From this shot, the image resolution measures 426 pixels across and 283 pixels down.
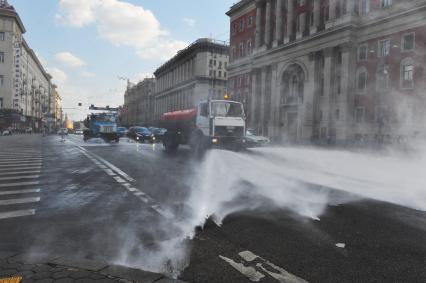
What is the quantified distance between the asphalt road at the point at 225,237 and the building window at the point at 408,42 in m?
26.8

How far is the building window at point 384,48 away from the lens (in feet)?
101

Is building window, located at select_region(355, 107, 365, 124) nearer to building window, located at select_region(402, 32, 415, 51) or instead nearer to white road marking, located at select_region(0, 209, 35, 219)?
building window, located at select_region(402, 32, 415, 51)

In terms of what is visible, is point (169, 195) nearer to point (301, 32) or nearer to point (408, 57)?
point (408, 57)

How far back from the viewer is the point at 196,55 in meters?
82.9

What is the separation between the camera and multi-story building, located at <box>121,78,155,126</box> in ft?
415

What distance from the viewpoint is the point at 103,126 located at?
1238 inches

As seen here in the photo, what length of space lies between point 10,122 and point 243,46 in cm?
4546

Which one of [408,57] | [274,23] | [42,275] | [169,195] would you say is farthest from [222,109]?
[274,23]

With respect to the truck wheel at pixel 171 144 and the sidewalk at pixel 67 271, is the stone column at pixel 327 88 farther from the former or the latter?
the sidewalk at pixel 67 271

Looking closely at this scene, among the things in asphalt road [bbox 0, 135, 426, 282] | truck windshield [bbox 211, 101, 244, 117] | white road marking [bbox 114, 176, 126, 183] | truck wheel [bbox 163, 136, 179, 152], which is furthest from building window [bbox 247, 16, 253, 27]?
asphalt road [bbox 0, 135, 426, 282]

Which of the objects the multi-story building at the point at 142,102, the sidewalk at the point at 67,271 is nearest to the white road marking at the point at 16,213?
the sidewalk at the point at 67,271

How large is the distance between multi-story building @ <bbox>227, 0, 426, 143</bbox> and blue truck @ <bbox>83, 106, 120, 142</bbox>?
13.3 m

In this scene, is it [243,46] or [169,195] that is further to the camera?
[243,46]

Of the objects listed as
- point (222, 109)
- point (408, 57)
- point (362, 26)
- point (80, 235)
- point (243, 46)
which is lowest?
point (80, 235)
